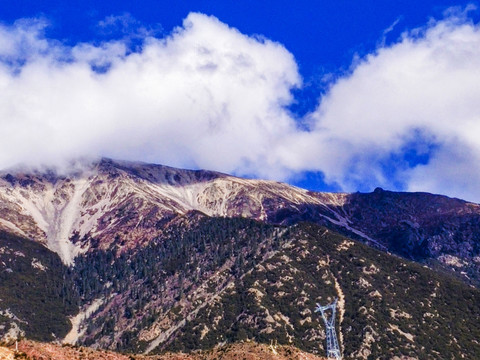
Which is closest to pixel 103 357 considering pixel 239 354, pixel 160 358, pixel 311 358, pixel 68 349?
pixel 68 349

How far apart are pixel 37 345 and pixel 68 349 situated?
425 centimetres

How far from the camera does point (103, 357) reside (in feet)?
227

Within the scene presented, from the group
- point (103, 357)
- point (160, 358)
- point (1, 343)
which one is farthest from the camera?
point (160, 358)

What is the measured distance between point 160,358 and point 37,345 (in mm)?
16989

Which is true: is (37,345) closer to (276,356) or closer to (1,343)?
(1,343)

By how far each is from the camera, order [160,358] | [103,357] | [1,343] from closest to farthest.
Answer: [1,343]
[103,357]
[160,358]

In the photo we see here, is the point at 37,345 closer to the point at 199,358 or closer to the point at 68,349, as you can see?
the point at 68,349

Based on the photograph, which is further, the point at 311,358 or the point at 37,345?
the point at 311,358

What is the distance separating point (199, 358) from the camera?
78.5 metres

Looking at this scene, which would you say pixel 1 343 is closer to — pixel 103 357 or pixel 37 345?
pixel 37 345

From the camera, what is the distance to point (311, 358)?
8181cm

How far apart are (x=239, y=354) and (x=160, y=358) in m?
9.85

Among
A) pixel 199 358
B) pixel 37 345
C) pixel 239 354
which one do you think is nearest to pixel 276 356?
pixel 239 354

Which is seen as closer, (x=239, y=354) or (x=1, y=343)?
(x=1, y=343)
